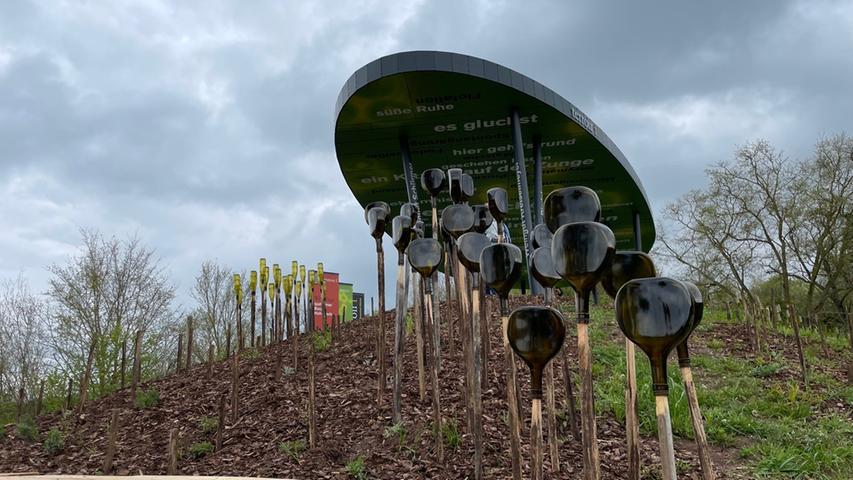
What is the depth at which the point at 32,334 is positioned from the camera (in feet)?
52.5

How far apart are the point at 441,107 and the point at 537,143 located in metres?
2.39

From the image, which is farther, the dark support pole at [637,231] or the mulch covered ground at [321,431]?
the dark support pole at [637,231]

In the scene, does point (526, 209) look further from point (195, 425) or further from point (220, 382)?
point (195, 425)

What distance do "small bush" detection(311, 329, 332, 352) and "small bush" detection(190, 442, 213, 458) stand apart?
261cm

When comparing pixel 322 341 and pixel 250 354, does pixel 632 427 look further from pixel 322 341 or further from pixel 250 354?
pixel 250 354

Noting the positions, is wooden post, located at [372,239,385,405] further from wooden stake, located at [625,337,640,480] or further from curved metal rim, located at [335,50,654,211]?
curved metal rim, located at [335,50,654,211]

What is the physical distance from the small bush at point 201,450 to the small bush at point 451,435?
2.13 metres

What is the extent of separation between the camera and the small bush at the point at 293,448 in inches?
177

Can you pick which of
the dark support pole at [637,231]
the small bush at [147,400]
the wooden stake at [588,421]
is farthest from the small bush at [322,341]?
the dark support pole at [637,231]

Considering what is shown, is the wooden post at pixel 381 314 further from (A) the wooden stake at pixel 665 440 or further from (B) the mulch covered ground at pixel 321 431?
(A) the wooden stake at pixel 665 440

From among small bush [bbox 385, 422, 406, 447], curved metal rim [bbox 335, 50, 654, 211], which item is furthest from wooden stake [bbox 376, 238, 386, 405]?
curved metal rim [bbox 335, 50, 654, 211]

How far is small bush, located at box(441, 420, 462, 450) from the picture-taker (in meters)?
4.31

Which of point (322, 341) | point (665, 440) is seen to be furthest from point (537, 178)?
point (665, 440)

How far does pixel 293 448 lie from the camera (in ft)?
15.1
